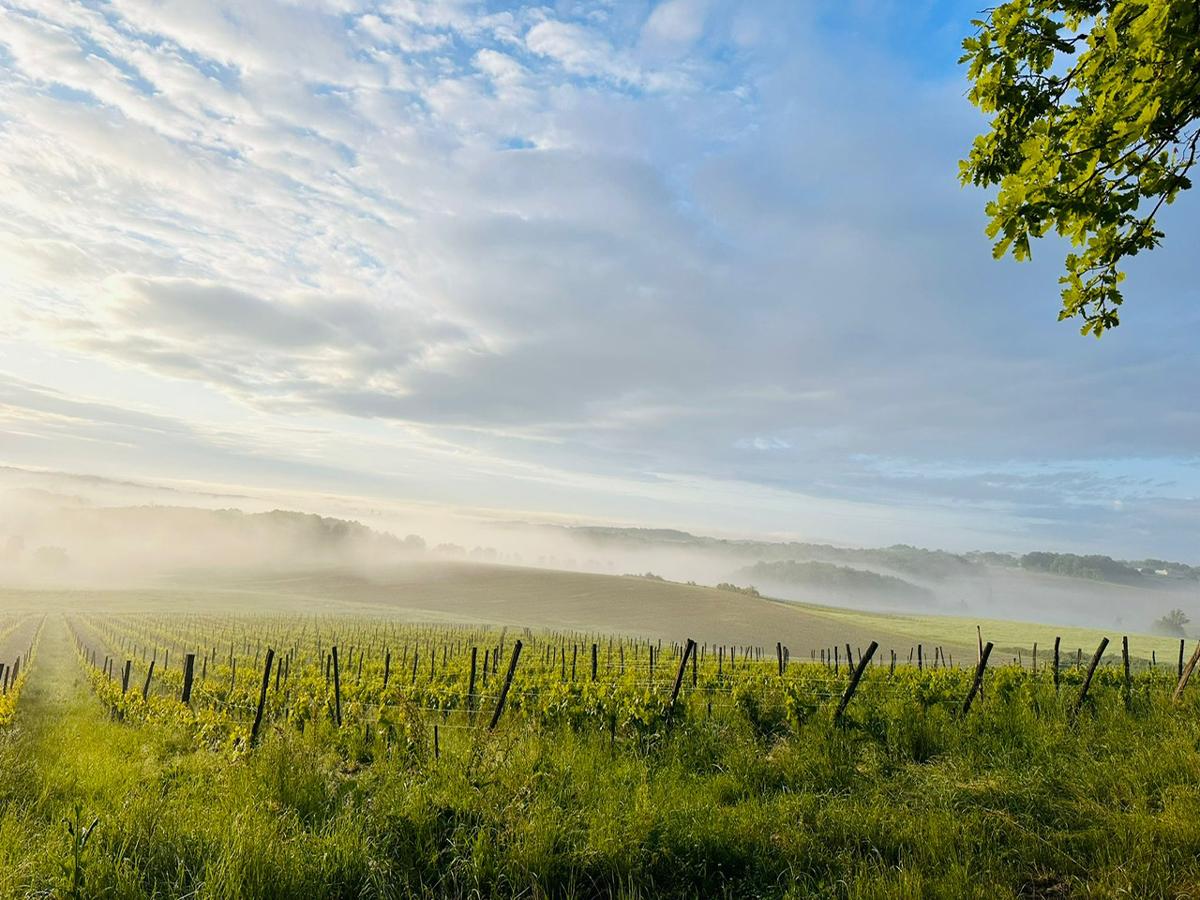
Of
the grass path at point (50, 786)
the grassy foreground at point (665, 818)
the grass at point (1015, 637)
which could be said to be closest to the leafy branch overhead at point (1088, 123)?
the grassy foreground at point (665, 818)

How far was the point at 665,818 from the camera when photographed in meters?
6.13

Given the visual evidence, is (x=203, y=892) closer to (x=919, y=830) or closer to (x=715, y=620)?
(x=919, y=830)

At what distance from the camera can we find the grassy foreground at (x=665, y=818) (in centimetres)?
515

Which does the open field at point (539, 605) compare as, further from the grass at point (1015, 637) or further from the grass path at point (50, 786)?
the grass path at point (50, 786)

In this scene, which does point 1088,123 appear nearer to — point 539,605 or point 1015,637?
point 1015,637

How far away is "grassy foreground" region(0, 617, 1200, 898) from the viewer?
5152mm

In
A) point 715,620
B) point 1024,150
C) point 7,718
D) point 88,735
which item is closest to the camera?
point 1024,150

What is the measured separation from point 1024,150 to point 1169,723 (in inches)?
337

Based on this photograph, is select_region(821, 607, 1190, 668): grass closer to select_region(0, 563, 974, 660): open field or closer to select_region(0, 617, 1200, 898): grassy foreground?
select_region(0, 563, 974, 660): open field

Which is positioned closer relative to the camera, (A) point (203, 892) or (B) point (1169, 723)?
(A) point (203, 892)

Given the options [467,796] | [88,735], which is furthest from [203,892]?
[88,735]

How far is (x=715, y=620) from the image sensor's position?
10850 centimetres

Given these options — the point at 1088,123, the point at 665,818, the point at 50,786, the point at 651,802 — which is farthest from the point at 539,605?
the point at 1088,123

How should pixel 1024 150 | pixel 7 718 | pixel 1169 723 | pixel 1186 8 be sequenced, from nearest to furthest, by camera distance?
pixel 1186 8 < pixel 1024 150 < pixel 1169 723 < pixel 7 718
